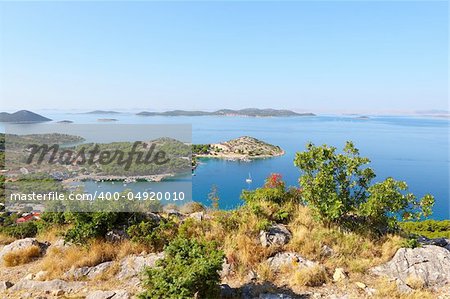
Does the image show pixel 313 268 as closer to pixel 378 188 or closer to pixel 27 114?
pixel 378 188

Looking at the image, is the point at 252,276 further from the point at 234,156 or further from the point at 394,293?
the point at 234,156

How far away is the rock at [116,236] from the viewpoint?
20.6 ft

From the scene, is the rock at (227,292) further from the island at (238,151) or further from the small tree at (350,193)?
the island at (238,151)

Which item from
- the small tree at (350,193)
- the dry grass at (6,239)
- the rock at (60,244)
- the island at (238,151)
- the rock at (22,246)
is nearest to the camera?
the small tree at (350,193)

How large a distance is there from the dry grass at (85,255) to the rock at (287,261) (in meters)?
2.57

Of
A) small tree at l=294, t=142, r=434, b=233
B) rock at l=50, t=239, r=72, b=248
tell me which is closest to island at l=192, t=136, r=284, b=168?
rock at l=50, t=239, r=72, b=248

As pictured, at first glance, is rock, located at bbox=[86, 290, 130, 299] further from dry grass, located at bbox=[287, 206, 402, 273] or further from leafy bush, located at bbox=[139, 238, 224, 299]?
dry grass, located at bbox=[287, 206, 402, 273]

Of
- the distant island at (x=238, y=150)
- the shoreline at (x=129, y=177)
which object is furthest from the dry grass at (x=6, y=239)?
the distant island at (x=238, y=150)

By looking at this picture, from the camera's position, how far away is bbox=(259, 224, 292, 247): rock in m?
5.86

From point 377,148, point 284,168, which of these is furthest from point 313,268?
point 377,148

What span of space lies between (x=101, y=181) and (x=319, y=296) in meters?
15.2

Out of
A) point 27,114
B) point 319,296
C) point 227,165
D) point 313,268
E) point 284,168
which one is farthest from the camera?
point 227,165

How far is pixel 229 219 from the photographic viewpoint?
6.38 metres

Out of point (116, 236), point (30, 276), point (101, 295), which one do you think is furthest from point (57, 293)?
point (116, 236)
